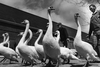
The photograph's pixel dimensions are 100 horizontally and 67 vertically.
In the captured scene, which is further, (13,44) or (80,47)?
(13,44)

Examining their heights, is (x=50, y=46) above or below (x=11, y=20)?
below

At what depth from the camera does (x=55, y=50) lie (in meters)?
4.51

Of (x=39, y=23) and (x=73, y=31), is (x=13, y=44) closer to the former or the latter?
(x=39, y=23)

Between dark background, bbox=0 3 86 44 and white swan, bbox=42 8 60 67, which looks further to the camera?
dark background, bbox=0 3 86 44

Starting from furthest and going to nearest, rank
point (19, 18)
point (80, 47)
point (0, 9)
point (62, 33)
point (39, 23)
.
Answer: point (39, 23)
point (19, 18)
point (0, 9)
point (62, 33)
point (80, 47)

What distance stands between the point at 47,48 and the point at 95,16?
3146 millimetres

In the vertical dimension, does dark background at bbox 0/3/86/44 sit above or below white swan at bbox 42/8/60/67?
above

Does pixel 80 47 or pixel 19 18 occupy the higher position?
pixel 19 18

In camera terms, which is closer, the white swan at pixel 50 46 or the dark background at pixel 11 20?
the white swan at pixel 50 46

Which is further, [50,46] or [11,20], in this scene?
[11,20]

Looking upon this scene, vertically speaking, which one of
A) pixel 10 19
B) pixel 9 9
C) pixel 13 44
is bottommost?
pixel 13 44

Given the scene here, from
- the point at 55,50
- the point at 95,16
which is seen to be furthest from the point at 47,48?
the point at 95,16

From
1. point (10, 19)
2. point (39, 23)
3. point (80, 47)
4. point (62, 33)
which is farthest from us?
point (39, 23)

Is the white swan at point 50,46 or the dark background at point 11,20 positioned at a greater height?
the dark background at point 11,20
